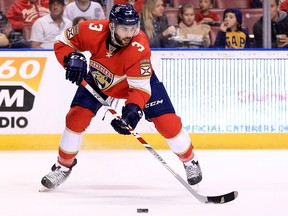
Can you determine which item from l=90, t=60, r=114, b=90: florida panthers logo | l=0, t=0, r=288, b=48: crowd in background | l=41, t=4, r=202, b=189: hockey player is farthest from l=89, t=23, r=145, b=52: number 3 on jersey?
l=0, t=0, r=288, b=48: crowd in background

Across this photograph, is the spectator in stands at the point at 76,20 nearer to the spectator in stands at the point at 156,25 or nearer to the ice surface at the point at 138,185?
the spectator in stands at the point at 156,25

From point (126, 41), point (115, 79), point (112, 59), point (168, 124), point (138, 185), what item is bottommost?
point (138, 185)

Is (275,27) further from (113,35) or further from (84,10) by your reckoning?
(113,35)

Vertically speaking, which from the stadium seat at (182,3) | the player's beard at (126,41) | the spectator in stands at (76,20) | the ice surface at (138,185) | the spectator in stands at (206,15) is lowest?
the ice surface at (138,185)

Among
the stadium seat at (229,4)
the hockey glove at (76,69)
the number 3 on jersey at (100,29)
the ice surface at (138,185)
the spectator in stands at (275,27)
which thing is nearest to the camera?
the ice surface at (138,185)

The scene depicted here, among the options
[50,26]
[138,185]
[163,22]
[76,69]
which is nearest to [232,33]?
[163,22]

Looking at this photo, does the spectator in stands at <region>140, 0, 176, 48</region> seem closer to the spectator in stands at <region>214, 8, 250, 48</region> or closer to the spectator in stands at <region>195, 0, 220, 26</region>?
the spectator in stands at <region>195, 0, 220, 26</region>

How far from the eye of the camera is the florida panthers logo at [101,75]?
4820 mm

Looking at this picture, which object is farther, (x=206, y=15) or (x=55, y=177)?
(x=206, y=15)

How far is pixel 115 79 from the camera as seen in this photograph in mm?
4836

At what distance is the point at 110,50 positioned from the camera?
475cm

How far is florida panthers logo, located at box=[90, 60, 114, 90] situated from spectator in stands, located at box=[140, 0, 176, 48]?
94.0 inches

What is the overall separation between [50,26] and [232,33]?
1536 mm

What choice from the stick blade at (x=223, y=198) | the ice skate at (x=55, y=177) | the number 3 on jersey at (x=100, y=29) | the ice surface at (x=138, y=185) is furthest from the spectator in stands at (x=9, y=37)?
the stick blade at (x=223, y=198)
